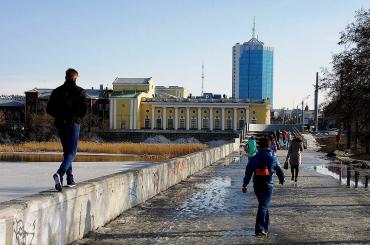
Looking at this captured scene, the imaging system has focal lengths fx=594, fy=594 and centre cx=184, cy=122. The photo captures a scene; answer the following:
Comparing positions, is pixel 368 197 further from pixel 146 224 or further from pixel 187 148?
pixel 187 148

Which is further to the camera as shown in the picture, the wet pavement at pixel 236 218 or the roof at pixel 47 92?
the roof at pixel 47 92

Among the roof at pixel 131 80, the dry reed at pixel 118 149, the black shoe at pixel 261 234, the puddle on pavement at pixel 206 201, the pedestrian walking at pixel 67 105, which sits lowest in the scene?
the dry reed at pixel 118 149

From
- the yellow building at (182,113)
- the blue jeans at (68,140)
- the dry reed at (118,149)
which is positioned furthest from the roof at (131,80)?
the blue jeans at (68,140)

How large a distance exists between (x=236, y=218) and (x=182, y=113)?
394 ft

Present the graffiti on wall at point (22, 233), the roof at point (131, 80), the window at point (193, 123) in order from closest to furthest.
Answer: the graffiti on wall at point (22, 233) → the window at point (193, 123) → the roof at point (131, 80)

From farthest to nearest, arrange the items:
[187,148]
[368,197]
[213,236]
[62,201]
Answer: [187,148] → [368,197] → [213,236] → [62,201]

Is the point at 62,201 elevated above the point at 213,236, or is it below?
above

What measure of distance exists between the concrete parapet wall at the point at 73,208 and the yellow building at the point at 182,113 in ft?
372

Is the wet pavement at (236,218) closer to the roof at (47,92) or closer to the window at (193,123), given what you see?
the window at (193,123)

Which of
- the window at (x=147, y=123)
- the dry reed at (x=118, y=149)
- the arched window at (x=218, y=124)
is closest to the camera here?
the dry reed at (x=118, y=149)

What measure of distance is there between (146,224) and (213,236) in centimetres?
174

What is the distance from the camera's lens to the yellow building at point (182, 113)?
422ft

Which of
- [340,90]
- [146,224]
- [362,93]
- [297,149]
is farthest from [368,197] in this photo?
[340,90]

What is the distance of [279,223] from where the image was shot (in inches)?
442
